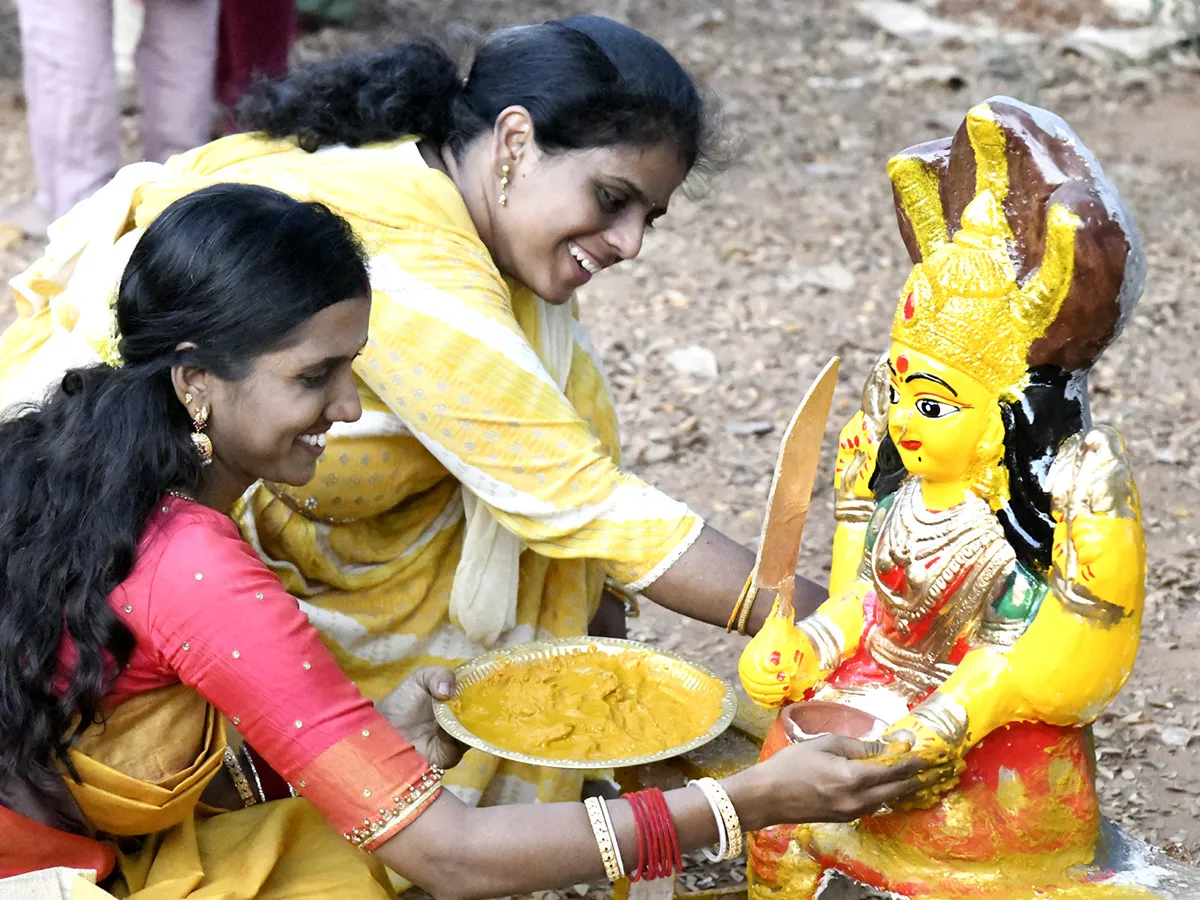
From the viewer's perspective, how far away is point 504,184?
8.70 ft

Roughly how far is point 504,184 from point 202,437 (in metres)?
0.81

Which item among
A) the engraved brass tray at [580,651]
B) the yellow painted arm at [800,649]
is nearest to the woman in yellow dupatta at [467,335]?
the engraved brass tray at [580,651]

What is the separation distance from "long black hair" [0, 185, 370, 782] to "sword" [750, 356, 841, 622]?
643mm

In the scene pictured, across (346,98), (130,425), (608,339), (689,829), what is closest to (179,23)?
(608,339)

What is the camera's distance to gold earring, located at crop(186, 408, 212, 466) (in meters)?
2.09

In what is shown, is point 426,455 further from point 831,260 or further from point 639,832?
point 831,260

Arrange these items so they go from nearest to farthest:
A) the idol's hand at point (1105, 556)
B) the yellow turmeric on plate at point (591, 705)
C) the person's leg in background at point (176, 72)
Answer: the idol's hand at point (1105, 556), the yellow turmeric on plate at point (591, 705), the person's leg in background at point (176, 72)

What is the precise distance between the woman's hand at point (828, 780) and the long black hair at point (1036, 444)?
1.12ft

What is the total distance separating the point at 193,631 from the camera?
77.6 inches

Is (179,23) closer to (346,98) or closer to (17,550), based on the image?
(346,98)

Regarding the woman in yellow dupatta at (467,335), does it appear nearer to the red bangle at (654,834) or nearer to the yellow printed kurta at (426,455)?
the yellow printed kurta at (426,455)

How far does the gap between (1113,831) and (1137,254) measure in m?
0.90

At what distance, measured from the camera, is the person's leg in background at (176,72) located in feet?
18.7

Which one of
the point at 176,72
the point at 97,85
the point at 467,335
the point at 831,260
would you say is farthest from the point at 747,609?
the point at 176,72
